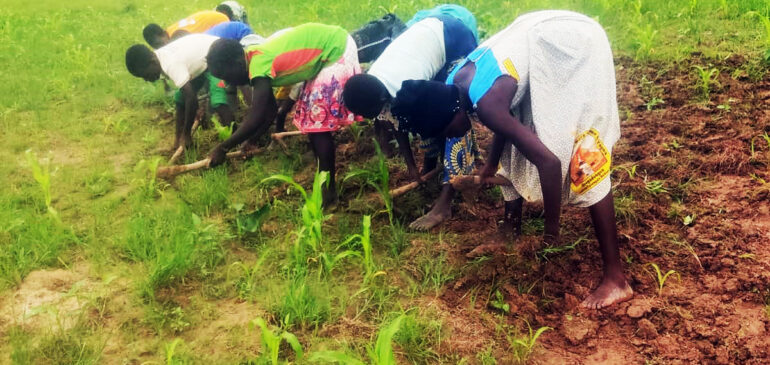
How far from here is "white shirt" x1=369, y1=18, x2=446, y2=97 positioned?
123 inches

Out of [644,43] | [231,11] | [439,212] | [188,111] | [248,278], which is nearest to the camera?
[248,278]

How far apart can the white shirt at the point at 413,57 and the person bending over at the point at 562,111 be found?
633mm

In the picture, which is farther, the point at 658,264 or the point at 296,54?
the point at 296,54

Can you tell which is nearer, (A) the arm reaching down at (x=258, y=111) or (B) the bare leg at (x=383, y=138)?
(A) the arm reaching down at (x=258, y=111)

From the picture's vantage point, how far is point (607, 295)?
248 centimetres

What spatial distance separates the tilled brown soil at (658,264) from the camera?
230 cm

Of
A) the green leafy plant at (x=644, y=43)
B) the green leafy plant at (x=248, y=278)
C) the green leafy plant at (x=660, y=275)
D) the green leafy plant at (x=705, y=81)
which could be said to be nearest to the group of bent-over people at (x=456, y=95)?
the green leafy plant at (x=660, y=275)

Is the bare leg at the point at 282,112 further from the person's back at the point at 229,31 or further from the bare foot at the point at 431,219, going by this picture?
the bare foot at the point at 431,219

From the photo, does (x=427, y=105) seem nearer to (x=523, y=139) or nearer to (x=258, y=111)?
(x=523, y=139)

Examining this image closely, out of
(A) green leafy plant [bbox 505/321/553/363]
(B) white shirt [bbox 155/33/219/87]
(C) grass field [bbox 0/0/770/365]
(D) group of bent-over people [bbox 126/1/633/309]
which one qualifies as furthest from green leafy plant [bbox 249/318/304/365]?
(B) white shirt [bbox 155/33/219/87]

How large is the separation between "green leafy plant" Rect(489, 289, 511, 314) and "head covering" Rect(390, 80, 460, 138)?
77cm

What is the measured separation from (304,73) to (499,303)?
66.5 inches

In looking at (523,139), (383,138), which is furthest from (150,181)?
(523,139)

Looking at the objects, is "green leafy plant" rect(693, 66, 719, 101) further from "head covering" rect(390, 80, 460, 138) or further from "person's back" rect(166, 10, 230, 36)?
"person's back" rect(166, 10, 230, 36)
